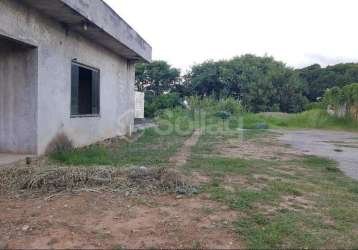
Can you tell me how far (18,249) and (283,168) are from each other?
185 inches

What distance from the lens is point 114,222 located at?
10.3 ft

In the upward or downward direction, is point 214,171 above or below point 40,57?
below

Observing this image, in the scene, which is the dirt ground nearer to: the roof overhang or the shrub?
the shrub

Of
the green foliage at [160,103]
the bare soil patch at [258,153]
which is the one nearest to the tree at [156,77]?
the green foliage at [160,103]

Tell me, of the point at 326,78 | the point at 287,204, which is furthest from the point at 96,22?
the point at 326,78

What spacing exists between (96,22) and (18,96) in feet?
6.49

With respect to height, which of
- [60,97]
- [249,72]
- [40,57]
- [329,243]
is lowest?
[329,243]

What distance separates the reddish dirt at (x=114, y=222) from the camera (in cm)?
273

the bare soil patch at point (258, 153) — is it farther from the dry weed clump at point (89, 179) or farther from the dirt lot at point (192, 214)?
the dry weed clump at point (89, 179)

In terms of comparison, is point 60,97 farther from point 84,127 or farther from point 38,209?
point 38,209

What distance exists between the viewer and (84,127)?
7.61m

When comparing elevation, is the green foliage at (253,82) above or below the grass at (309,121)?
above

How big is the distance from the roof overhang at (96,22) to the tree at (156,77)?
23.9 meters

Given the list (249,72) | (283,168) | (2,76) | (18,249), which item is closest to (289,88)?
(249,72)
